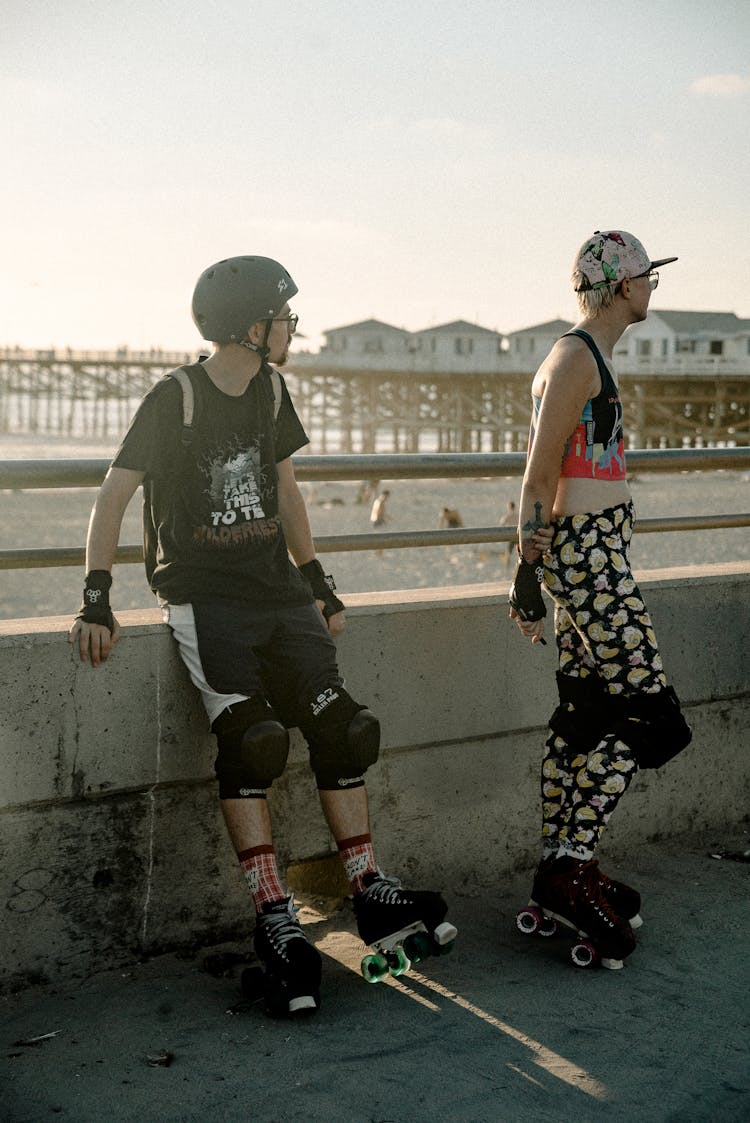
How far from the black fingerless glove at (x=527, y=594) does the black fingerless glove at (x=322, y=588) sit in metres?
0.51

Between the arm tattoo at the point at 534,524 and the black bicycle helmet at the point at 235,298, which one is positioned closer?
the black bicycle helmet at the point at 235,298

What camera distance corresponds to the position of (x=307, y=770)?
3762mm

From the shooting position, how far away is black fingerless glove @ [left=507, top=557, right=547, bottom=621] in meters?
3.48

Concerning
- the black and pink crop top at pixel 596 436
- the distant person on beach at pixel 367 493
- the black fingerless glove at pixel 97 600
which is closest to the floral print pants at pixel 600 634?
the black and pink crop top at pixel 596 436

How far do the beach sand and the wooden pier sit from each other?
29.3m

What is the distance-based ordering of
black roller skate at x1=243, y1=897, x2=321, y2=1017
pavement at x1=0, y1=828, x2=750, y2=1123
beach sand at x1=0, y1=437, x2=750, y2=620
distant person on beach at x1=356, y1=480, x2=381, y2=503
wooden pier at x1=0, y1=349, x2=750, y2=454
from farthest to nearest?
wooden pier at x1=0, y1=349, x2=750, y2=454 → distant person on beach at x1=356, y1=480, x2=381, y2=503 → beach sand at x1=0, y1=437, x2=750, y2=620 → black roller skate at x1=243, y1=897, x2=321, y2=1017 → pavement at x1=0, y1=828, x2=750, y2=1123

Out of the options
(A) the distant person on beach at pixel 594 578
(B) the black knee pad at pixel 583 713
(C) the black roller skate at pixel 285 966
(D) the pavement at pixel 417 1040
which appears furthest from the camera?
(B) the black knee pad at pixel 583 713

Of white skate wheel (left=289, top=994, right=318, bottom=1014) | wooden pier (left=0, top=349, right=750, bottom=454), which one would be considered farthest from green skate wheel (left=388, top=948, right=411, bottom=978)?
wooden pier (left=0, top=349, right=750, bottom=454)

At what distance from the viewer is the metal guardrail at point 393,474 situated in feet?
11.1

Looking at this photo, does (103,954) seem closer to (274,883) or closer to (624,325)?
(274,883)

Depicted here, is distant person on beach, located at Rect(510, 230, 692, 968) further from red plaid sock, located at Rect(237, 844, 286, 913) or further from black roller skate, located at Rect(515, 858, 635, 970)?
red plaid sock, located at Rect(237, 844, 286, 913)

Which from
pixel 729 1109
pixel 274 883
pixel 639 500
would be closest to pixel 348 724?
pixel 274 883

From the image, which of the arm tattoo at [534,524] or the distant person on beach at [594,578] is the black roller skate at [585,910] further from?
the arm tattoo at [534,524]

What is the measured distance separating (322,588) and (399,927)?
1.00 metres
